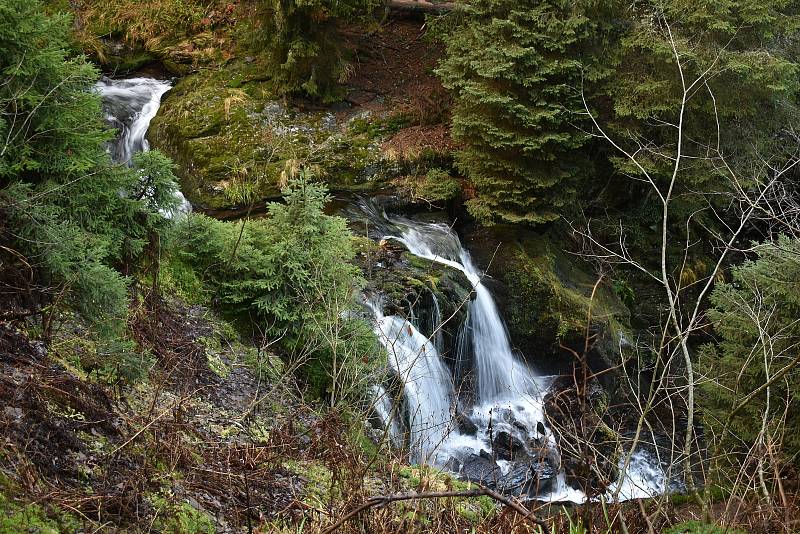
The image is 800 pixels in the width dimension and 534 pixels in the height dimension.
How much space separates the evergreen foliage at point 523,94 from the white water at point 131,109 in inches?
195

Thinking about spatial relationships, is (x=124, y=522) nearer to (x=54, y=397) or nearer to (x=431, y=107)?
(x=54, y=397)

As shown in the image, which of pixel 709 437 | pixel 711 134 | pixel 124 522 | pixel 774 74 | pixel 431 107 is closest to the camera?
pixel 124 522

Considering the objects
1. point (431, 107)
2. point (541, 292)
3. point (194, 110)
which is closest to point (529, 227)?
point (541, 292)

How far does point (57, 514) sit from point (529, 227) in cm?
957

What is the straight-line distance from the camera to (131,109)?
11.9m

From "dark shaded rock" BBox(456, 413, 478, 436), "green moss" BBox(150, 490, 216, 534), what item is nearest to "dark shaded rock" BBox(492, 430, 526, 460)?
"dark shaded rock" BBox(456, 413, 478, 436)

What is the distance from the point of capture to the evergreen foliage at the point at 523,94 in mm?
10523

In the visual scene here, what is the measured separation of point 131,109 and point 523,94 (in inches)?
273

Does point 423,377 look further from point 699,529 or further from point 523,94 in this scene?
point 699,529

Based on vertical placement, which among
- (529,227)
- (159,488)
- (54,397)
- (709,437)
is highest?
(54,397)

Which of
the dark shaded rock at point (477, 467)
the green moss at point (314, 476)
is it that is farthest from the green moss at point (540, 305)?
the green moss at point (314, 476)

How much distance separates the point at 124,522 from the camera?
371cm

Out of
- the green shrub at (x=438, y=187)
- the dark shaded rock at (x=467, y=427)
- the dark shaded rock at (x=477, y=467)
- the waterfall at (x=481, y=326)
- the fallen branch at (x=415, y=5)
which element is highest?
the fallen branch at (x=415, y=5)

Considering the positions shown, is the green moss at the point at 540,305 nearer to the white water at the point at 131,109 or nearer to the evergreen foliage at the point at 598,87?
the evergreen foliage at the point at 598,87
